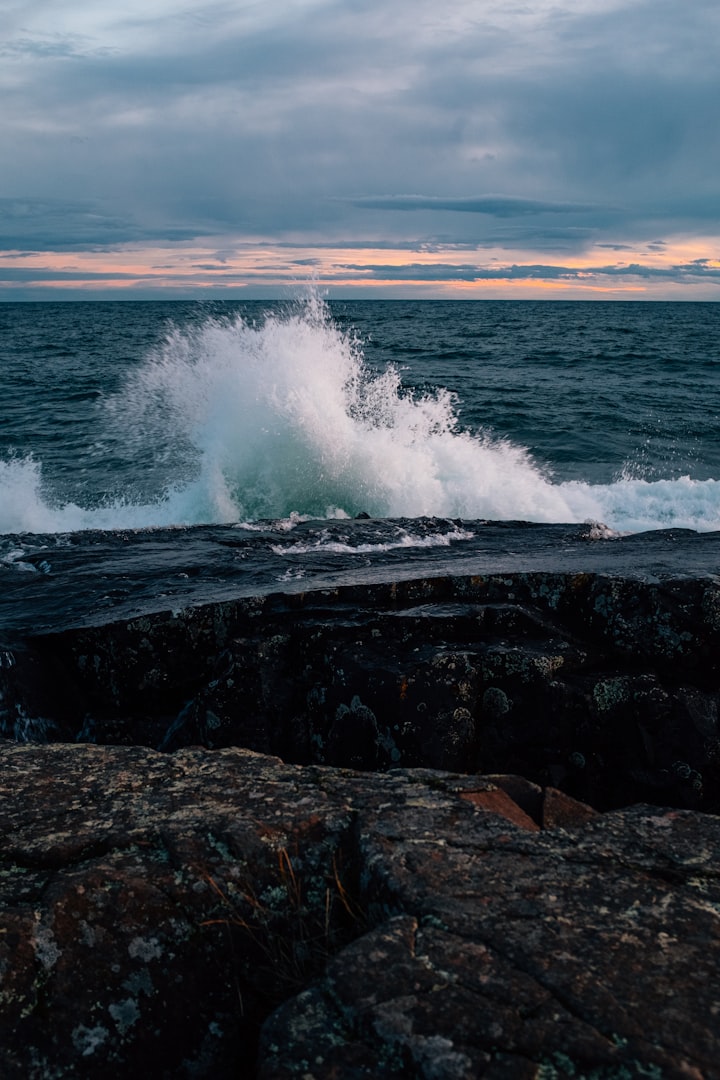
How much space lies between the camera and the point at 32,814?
3.00 metres

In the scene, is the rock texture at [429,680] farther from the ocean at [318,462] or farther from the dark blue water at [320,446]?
the dark blue water at [320,446]

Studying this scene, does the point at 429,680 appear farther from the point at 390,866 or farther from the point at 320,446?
the point at 320,446

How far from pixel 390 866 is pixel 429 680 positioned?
1895 mm

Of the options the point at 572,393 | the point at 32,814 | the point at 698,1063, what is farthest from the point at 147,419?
the point at 698,1063

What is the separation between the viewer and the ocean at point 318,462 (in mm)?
7781

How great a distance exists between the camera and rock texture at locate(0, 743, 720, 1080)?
1.90 m

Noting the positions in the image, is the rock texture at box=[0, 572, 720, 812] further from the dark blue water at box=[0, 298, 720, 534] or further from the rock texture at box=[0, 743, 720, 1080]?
the dark blue water at box=[0, 298, 720, 534]

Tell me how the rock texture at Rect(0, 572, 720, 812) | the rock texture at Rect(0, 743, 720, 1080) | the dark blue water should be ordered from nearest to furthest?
the rock texture at Rect(0, 743, 720, 1080) < the rock texture at Rect(0, 572, 720, 812) < the dark blue water

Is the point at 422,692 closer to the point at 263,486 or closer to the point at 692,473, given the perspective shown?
the point at 263,486

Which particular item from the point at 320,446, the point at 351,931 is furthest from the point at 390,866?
the point at 320,446

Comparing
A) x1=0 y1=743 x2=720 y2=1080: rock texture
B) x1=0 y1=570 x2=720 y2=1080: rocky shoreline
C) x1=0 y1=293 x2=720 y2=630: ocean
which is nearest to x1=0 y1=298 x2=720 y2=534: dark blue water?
x1=0 y1=293 x2=720 y2=630: ocean

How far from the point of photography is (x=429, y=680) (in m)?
4.39

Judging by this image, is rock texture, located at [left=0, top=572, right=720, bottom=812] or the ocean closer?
rock texture, located at [left=0, top=572, right=720, bottom=812]

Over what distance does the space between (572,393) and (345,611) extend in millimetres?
25957
